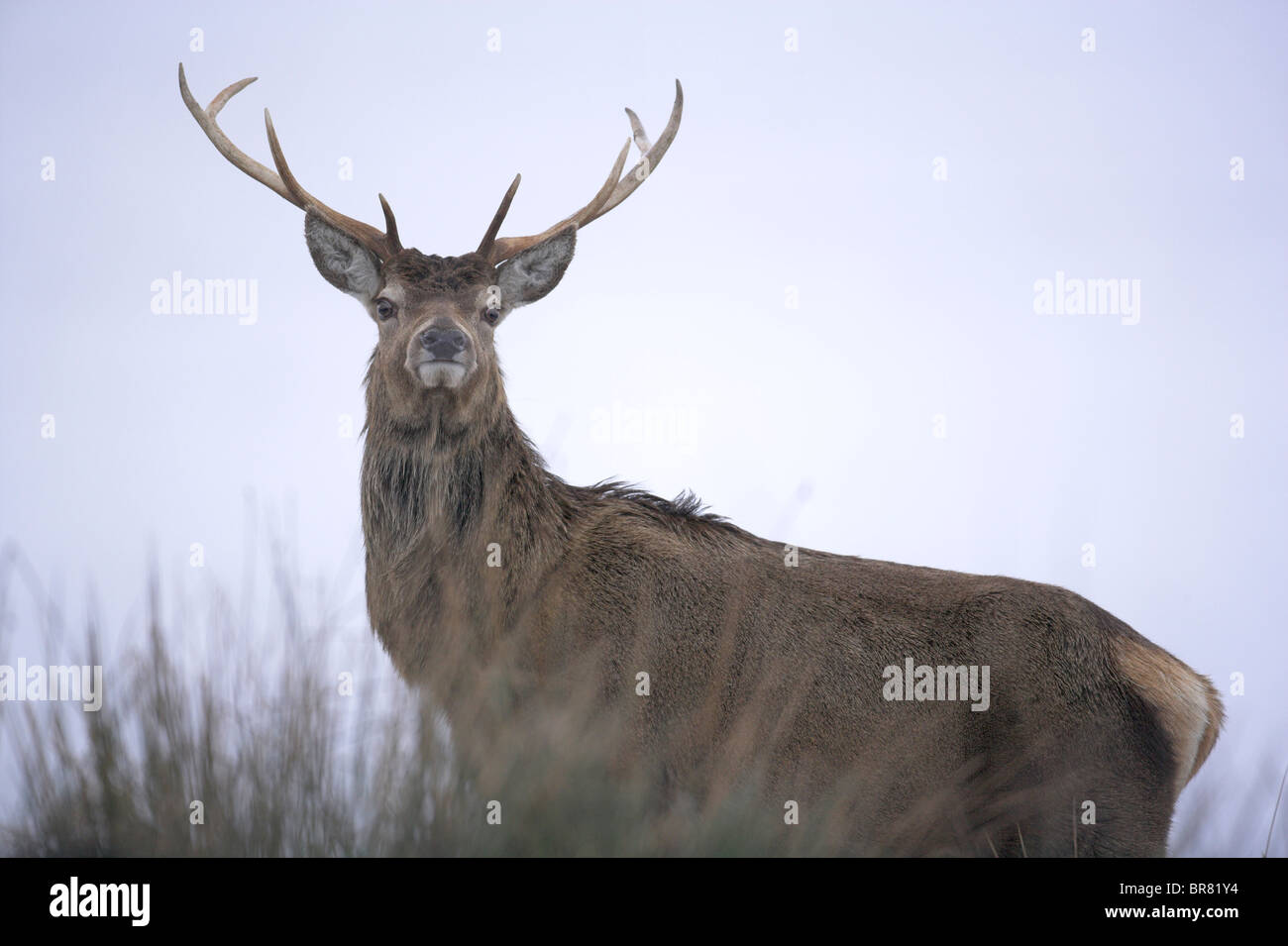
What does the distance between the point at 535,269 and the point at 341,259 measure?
1132mm

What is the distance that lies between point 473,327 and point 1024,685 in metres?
3.37

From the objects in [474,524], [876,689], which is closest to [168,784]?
[474,524]

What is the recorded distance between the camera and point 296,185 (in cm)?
738

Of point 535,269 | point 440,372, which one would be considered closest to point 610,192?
point 535,269

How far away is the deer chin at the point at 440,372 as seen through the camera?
6.38 meters

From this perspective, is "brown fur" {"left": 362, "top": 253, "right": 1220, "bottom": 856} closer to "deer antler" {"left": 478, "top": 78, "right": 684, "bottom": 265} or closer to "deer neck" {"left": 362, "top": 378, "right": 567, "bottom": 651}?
"deer neck" {"left": 362, "top": 378, "right": 567, "bottom": 651}

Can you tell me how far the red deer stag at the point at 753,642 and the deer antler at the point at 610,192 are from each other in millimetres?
422

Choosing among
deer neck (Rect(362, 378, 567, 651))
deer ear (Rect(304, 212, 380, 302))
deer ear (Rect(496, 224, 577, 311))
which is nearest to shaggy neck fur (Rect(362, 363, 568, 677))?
deer neck (Rect(362, 378, 567, 651))

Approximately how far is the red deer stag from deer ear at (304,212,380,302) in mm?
230
